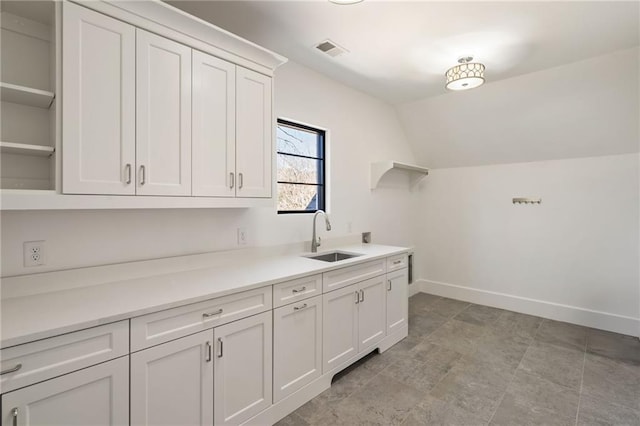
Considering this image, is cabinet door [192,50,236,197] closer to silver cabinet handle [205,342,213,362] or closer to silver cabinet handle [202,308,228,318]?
silver cabinet handle [202,308,228,318]

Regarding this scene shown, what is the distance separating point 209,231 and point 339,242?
4.89ft

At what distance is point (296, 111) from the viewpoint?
2799 mm

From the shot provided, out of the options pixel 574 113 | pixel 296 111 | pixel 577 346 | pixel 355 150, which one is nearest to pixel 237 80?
pixel 296 111

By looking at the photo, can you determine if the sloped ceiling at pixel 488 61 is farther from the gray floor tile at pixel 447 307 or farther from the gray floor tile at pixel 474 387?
the gray floor tile at pixel 474 387

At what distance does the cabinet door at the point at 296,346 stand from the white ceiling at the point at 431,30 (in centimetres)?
195

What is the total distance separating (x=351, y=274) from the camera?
244 centimetres

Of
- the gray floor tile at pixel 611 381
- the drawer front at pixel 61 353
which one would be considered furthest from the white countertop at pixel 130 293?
the gray floor tile at pixel 611 381

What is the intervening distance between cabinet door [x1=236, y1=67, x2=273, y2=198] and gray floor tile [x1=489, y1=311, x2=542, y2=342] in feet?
9.76

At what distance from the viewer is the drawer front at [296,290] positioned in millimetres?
1878

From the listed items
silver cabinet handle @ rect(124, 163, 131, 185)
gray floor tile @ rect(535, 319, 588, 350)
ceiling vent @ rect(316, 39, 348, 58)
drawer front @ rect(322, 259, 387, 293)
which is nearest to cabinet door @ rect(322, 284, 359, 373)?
drawer front @ rect(322, 259, 387, 293)

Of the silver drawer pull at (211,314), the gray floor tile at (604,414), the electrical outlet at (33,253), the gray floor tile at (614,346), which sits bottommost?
the gray floor tile at (604,414)

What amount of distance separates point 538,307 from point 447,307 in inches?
41.3

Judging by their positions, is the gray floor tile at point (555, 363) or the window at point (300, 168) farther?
the window at point (300, 168)

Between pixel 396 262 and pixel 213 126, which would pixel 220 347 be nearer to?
pixel 213 126
